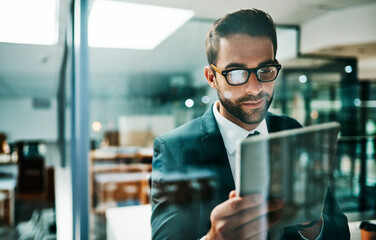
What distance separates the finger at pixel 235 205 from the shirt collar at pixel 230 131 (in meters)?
0.29

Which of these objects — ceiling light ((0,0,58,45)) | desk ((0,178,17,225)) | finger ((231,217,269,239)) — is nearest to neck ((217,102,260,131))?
finger ((231,217,269,239))

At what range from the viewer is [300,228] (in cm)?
168

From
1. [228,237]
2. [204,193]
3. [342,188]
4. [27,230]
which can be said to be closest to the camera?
[228,237]

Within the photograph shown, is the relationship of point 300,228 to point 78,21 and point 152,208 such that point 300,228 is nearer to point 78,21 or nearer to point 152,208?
point 152,208

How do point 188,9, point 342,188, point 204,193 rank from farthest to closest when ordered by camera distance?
point 342,188 < point 188,9 < point 204,193

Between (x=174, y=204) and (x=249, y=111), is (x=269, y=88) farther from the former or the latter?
(x=174, y=204)

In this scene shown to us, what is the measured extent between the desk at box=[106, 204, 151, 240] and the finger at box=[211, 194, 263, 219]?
0.42m

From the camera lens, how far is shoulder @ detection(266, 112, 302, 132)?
165 cm

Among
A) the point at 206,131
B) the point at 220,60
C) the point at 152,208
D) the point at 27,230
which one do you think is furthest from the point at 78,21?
the point at 27,230

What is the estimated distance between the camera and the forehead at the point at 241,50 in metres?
1.51

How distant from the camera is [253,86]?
1.55 m

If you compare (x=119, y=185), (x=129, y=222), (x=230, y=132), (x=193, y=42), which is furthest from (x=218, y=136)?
(x=119, y=185)

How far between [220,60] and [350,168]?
1198mm

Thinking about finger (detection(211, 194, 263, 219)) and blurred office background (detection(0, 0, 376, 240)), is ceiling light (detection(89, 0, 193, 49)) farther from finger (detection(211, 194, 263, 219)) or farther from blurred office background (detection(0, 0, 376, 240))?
finger (detection(211, 194, 263, 219))
